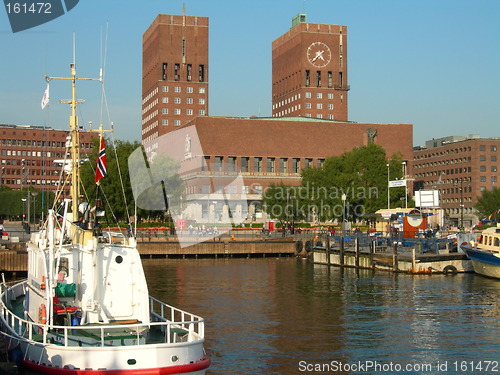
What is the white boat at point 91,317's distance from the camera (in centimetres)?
2047

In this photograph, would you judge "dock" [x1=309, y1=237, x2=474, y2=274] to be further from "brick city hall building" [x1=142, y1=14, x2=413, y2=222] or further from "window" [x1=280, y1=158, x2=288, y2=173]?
"window" [x1=280, y1=158, x2=288, y2=173]

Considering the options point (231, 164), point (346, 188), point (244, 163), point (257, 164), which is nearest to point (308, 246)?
Answer: point (346, 188)

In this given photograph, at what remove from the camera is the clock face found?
642 feet

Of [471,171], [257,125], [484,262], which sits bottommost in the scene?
[484,262]

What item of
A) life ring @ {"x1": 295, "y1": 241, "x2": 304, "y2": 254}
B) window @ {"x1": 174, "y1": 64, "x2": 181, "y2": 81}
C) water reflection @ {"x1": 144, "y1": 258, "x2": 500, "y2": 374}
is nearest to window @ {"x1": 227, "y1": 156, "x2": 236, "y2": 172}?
window @ {"x1": 174, "y1": 64, "x2": 181, "y2": 81}

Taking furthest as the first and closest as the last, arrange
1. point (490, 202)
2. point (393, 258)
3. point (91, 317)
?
point (490, 202)
point (393, 258)
point (91, 317)

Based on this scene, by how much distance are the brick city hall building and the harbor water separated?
273ft

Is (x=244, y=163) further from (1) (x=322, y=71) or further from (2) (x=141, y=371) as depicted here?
(2) (x=141, y=371)

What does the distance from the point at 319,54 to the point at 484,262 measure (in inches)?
5839

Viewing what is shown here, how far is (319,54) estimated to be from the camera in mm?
196125

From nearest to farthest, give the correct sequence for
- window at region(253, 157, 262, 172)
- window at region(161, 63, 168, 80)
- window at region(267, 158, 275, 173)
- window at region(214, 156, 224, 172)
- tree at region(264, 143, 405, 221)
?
tree at region(264, 143, 405, 221), window at region(214, 156, 224, 172), window at region(253, 157, 262, 172), window at region(267, 158, 275, 173), window at region(161, 63, 168, 80)

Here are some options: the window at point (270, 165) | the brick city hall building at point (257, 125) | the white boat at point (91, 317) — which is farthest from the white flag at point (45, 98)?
the window at point (270, 165)

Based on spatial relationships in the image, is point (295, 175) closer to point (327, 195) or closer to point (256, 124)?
point (256, 124)

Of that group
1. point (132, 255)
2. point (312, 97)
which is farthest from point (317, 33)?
point (132, 255)
